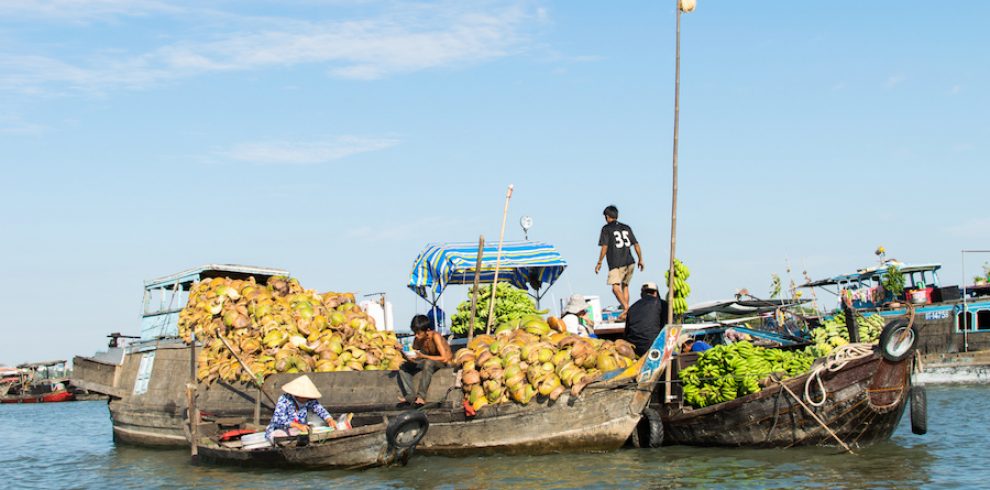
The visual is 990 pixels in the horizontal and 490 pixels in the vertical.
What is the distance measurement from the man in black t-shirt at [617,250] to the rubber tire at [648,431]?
11.3 feet

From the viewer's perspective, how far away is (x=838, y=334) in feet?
42.7

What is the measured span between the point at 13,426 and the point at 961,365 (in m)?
32.0

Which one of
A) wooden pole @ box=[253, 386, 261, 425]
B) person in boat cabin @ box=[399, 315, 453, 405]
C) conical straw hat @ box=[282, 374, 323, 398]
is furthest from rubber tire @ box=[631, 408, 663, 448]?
wooden pole @ box=[253, 386, 261, 425]

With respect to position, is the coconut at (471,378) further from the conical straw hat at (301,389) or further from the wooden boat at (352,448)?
the conical straw hat at (301,389)

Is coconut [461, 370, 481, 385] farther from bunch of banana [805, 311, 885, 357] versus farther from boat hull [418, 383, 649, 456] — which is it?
bunch of banana [805, 311, 885, 357]

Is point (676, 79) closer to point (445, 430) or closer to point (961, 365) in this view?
point (445, 430)

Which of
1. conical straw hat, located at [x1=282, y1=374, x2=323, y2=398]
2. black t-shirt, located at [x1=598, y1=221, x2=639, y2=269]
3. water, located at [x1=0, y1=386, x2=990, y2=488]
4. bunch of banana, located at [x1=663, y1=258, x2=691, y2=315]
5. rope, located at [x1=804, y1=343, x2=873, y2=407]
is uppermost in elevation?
black t-shirt, located at [x1=598, y1=221, x2=639, y2=269]

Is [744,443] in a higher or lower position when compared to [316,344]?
lower

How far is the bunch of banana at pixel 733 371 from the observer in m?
11.7

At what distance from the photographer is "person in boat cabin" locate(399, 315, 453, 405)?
12805 millimetres

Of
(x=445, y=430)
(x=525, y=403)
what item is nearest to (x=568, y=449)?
(x=525, y=403)

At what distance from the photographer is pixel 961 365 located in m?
29.0

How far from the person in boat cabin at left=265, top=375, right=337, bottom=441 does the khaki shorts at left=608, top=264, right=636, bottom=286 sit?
230 inches

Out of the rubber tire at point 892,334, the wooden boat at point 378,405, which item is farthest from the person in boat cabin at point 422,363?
the rubber tire at point 892,334
